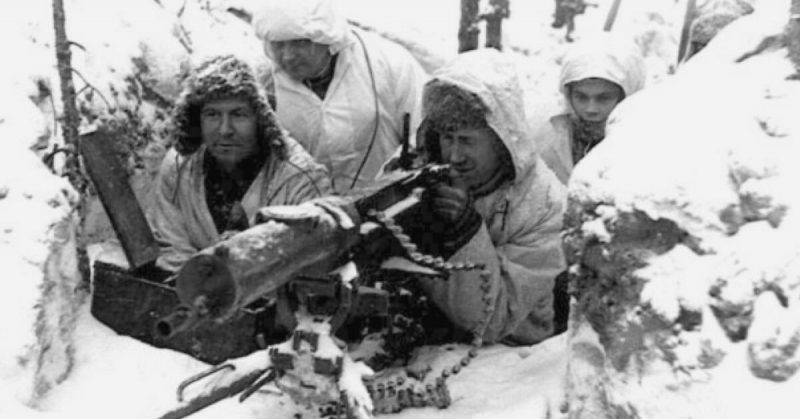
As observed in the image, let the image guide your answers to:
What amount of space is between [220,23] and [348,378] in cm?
485

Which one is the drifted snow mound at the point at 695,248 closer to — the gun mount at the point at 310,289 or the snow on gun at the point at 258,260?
the gun mount at the point at 310,289

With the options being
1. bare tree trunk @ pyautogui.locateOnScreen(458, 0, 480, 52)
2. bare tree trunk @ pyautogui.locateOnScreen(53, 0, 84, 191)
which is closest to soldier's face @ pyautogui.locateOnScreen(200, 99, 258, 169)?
bare tree trunk @ pyautogui.locateOnScreen(53, 0, 84, 191)

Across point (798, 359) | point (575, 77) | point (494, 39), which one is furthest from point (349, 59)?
point (494, 39)

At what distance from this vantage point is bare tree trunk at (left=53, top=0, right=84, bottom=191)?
3.59m

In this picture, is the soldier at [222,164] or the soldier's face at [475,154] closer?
the soldier at [222,164]

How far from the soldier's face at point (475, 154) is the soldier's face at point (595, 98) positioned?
1040 mm

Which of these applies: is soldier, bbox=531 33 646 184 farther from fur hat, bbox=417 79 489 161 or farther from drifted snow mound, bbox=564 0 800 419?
drifted snow mound, bbox=564 0 800 419

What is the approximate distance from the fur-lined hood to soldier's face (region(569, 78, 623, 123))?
78 cm

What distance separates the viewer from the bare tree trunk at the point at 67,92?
141 inches

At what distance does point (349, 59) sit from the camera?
459 cm

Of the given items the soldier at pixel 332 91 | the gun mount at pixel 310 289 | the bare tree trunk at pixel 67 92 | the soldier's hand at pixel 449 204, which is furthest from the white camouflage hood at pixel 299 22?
the gun mount at pixel 310 289

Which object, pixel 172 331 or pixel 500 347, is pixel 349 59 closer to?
pixel 500 347

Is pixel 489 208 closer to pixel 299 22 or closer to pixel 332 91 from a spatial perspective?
pixel 332 91

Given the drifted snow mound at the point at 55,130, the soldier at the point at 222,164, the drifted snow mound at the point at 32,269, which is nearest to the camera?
the drifted snow mound at the point at 32,269
